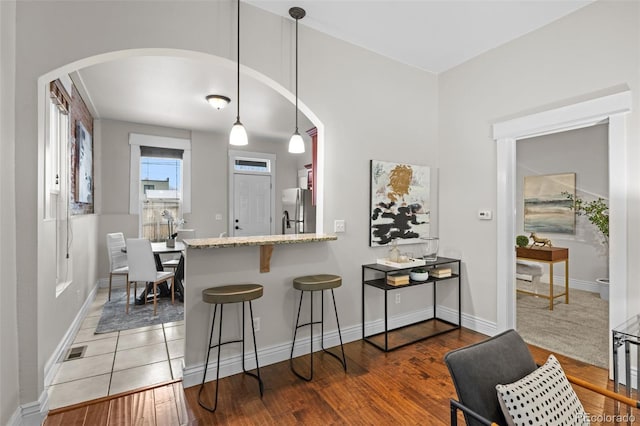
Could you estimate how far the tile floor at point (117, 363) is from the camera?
7.57ft

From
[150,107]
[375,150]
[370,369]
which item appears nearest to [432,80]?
[375,150]

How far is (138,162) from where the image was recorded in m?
5.61

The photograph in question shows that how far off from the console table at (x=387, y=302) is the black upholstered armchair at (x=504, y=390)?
156 cm

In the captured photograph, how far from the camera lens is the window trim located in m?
5.54

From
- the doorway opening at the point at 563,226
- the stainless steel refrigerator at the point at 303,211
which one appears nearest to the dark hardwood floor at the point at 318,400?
the doorway opening at the point at 563,226

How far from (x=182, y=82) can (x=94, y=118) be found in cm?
254

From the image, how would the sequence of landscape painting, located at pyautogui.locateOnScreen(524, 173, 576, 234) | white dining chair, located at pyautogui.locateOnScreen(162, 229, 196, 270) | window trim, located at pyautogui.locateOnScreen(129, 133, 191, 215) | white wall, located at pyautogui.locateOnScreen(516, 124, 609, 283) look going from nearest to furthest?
white wall, located at pyautogui.locateOnScreen(516, 124, 609, 283) < landscape painting, located at pyautogui.locateOnScreen(524, 173, 576, 234) < white dining chair, located at pyautogui.locateOnScreen(162, 229, 196, 270) < window trim, located at pyautogui.locateOnScreen(129, 133, 191, 215)

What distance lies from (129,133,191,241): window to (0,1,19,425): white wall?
12.9 ft

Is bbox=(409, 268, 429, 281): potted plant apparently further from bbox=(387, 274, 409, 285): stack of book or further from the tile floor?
the tile floor

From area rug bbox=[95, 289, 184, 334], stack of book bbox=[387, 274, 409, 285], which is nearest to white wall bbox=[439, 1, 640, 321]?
stack of book bbox=[387, 274, 409, 285]

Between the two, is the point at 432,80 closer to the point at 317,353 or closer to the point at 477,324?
the point at 477,324

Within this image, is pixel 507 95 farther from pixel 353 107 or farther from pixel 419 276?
pixel 419 276

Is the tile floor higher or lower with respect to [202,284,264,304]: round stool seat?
lower

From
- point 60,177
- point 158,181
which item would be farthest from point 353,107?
point 158,181
